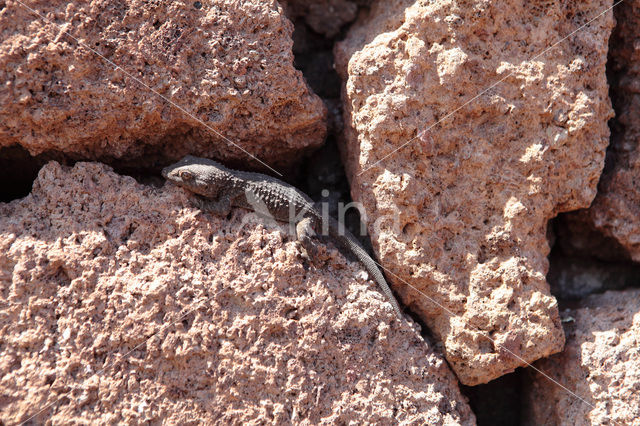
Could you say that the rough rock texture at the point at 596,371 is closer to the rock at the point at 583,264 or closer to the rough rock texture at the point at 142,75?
the rock at the point at 583,264

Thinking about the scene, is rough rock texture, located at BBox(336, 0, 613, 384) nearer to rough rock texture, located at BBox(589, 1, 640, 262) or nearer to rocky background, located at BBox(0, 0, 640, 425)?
rocky background, located at BBox(0, 0, 640, 425)

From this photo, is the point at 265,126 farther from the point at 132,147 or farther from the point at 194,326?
the point at 194,326

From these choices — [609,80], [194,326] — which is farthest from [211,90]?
[609,80]

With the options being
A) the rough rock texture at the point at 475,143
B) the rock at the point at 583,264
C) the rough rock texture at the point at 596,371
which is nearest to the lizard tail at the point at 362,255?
the rough rock texture at the point at 475,143

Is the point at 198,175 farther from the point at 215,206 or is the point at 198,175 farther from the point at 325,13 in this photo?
the point at 325,13

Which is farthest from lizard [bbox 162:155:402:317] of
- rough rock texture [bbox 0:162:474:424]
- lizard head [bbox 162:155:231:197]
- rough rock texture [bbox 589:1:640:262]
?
rough rock texture [bbox 589:1:640:262]

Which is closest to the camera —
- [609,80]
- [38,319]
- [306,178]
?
[38,319]
